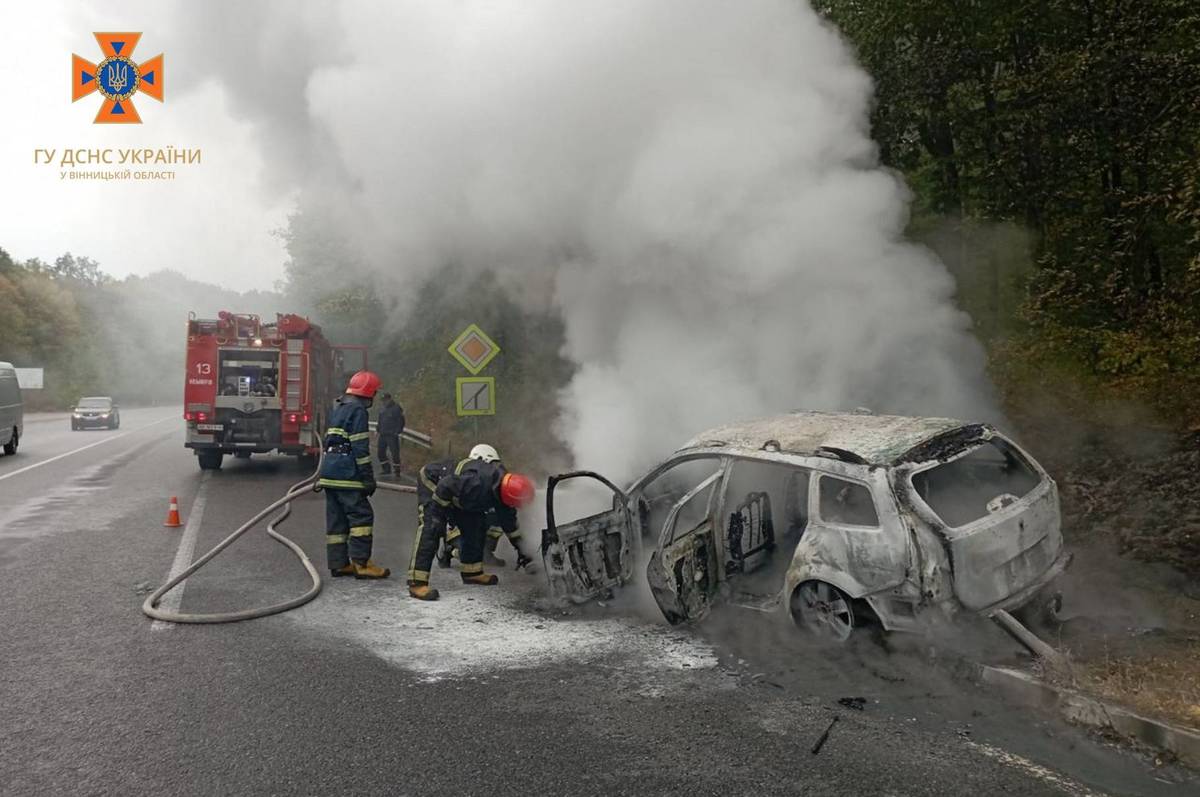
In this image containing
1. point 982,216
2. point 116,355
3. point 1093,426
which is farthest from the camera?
point 116,355

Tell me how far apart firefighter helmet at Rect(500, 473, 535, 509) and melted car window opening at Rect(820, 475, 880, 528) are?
2.25 metres

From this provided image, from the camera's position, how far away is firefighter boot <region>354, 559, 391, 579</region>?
22.2 feet

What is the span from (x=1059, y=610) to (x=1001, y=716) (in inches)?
Result: 57.4

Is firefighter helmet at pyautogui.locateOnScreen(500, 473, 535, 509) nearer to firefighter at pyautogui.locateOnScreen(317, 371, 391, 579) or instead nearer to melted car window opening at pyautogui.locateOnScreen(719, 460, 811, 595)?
firefighter at pyautogui.locateOnScreen(317, 371, 391, 579)

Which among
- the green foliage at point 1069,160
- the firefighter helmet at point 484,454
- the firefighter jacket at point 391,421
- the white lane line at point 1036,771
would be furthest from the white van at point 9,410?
the white lane line at point 1036,771

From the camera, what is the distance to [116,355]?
6344 cm

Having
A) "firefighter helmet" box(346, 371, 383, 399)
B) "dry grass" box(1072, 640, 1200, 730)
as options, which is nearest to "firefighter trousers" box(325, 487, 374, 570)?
"firefighter helmet" box(346, 371, 383, 399)

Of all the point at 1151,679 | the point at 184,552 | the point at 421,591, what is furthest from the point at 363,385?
the point at 1151,679

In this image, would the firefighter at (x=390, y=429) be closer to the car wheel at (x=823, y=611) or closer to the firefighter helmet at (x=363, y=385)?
the firefighter helmet at (x=363, y=385)

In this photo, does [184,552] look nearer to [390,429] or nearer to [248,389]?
[390,429]

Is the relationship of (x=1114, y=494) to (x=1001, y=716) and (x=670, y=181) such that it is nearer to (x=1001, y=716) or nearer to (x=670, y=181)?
(x=1001, y=716)

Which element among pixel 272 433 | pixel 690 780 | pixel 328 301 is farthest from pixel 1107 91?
pixel 328 301

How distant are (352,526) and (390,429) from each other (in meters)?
7.17

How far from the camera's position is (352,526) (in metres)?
6.84
